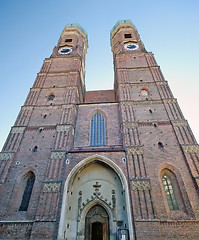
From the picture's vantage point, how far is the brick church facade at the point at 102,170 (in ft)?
34.4

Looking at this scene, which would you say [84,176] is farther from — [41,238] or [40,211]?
[41,238]

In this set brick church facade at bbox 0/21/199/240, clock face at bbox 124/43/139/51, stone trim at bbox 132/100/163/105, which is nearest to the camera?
brick church facade at bbox 0/21/199/240

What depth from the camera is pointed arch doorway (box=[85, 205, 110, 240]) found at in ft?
37.0

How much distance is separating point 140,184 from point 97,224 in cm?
391

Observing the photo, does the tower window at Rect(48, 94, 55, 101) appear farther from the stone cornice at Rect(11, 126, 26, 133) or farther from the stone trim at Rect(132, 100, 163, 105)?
the stone trim at Rect(132, 100, 163, 105)

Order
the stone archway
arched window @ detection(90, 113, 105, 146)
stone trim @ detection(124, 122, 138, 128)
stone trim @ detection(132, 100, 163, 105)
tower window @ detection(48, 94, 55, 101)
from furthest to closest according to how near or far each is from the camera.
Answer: tower window @ detection(48, 94, 55, 101) < stone trim @ detection(132, 100, 163, 105) < arched window @ detection(90, 113, 105, 146) < stone trim @ detection(124, 122, 138, 128) < the stone archway

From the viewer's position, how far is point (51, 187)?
1159cm

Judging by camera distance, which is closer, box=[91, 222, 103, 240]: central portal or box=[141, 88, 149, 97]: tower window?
box=[91, 222, 103, 240]: central portal

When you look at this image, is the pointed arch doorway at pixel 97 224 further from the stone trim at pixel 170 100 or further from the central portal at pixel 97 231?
the stone trim at pixel 170 100

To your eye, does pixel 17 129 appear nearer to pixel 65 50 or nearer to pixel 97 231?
pixel 97 231

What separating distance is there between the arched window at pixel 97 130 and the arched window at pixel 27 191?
523 centimetres

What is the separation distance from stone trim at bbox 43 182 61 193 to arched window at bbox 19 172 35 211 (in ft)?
4.93

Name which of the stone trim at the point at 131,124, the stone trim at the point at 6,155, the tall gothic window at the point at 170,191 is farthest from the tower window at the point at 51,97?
the tall gothic window at the point at 170,191

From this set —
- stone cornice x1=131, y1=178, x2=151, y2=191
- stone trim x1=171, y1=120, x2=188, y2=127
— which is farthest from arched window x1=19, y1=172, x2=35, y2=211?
stone trim x1=171, y1=120, x2=188, y2=127
